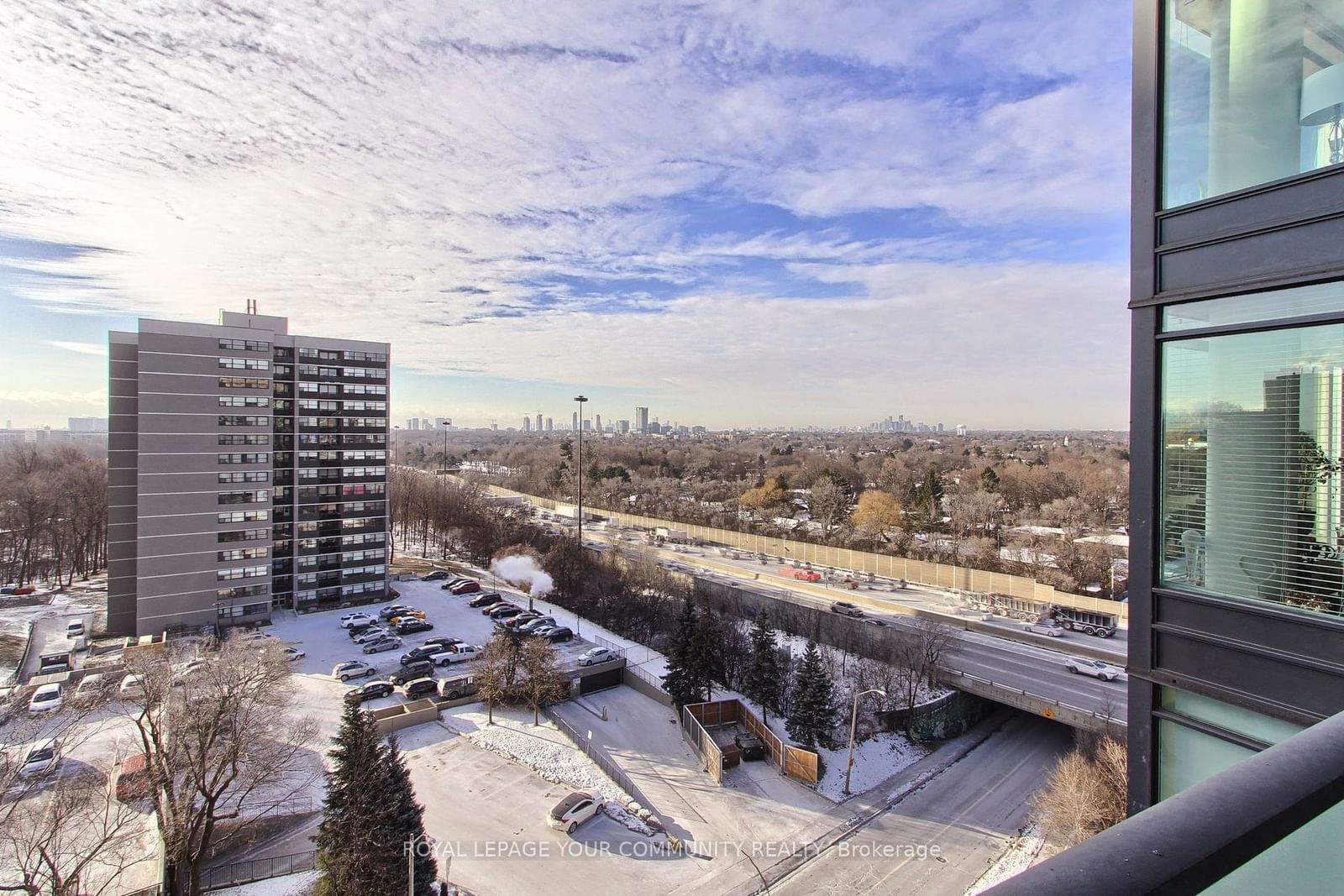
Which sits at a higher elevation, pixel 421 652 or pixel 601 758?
pixel 421 652

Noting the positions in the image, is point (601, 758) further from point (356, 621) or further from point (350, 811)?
point (356, 621)

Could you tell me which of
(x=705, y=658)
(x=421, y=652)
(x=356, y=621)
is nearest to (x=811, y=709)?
(x=705, y=658)

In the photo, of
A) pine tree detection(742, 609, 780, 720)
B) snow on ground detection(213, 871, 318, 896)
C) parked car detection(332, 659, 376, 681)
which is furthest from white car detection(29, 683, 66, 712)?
pine tree detection(742, 609, 780, 720)

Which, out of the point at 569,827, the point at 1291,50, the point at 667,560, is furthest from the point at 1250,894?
the point at 667,560

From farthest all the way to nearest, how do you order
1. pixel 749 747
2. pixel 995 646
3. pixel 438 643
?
pixel 995 646 < pixel 438 643 < pixel 749 747

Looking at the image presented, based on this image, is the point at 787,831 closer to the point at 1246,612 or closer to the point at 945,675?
the point at 945,675
